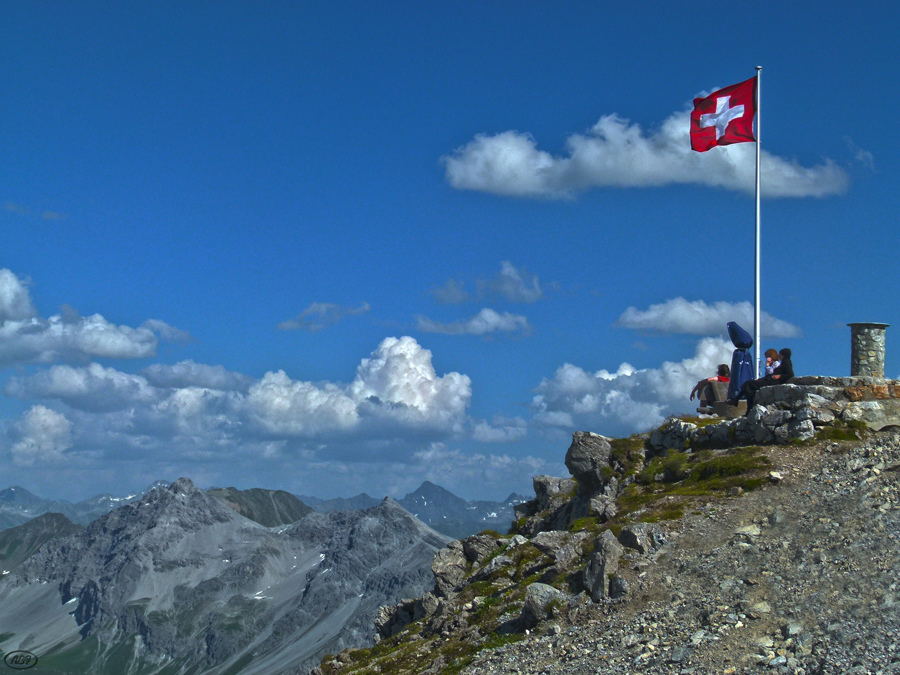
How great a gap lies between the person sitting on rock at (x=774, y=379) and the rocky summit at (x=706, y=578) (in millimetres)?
830

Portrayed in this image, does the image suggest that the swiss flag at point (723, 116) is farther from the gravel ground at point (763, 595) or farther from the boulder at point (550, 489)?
the gravel ground at point (763, 595)

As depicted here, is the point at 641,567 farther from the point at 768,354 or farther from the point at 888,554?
the point at 768,354

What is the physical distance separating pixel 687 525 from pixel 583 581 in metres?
4.25

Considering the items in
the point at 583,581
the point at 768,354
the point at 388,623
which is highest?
the point at 768,354

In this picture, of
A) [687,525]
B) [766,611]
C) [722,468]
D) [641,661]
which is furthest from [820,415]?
[641,661]

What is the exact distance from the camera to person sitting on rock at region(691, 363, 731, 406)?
43312 millimetres

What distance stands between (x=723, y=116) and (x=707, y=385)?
1436 cm

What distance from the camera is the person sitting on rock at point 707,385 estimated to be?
43.3 meters

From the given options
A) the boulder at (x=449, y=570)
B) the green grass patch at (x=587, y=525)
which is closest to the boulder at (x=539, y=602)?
the green grass patch at (x=587, y=525)

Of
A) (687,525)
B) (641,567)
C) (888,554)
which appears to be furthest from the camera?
(687,525)

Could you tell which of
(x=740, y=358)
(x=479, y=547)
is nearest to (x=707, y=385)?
(x=740, y=358)

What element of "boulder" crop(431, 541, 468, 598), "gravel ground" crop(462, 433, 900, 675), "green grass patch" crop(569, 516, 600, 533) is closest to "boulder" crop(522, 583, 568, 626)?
"gravel ground" crop(462, 433, 900, 675)

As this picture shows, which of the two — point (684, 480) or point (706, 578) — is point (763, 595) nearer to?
point (706, 578)

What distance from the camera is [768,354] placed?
4084 cm
